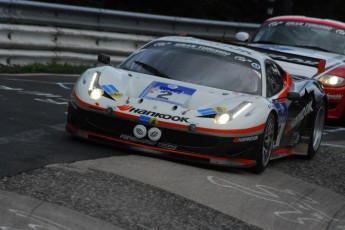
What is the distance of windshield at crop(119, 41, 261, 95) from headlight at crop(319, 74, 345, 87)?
410 centimetres

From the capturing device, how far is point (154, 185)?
801cm

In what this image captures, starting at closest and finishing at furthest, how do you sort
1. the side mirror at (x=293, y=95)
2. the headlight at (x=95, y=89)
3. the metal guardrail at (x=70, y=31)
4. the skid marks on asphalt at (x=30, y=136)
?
1. the skid marks on asphalt at (x=30, y=136)
2. the headlight at (x=95, y=89)
3. the side mirror at (x=293, y=95)
4. the metal guardrail at (x=70, y=31)

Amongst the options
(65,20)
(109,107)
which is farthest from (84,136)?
(65,20)

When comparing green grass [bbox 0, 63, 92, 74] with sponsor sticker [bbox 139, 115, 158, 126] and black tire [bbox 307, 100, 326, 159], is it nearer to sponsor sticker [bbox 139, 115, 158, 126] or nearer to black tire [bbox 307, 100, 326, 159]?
black tire [bbox 307, 100, 326, 159]

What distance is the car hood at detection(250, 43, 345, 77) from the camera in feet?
45.4

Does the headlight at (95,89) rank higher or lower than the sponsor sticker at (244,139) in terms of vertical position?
higher

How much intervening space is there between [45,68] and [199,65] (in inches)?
285

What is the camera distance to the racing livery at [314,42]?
1480cm

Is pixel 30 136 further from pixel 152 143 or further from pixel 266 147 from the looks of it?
pixel 266 147

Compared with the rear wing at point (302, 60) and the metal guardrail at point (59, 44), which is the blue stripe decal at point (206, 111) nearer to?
the rear wing at point (302, 60)

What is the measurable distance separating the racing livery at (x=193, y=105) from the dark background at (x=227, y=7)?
1250cm

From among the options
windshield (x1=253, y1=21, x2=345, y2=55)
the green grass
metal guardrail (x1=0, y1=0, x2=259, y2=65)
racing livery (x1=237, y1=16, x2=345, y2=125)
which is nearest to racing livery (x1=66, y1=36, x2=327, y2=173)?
racing livery (x1=237, y1=16, x2=345, y2=125)

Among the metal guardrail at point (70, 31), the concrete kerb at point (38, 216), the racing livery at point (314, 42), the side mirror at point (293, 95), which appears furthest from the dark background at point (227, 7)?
the concrete kerb at point (38, 216)

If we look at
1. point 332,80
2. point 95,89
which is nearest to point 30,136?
point 95,89
